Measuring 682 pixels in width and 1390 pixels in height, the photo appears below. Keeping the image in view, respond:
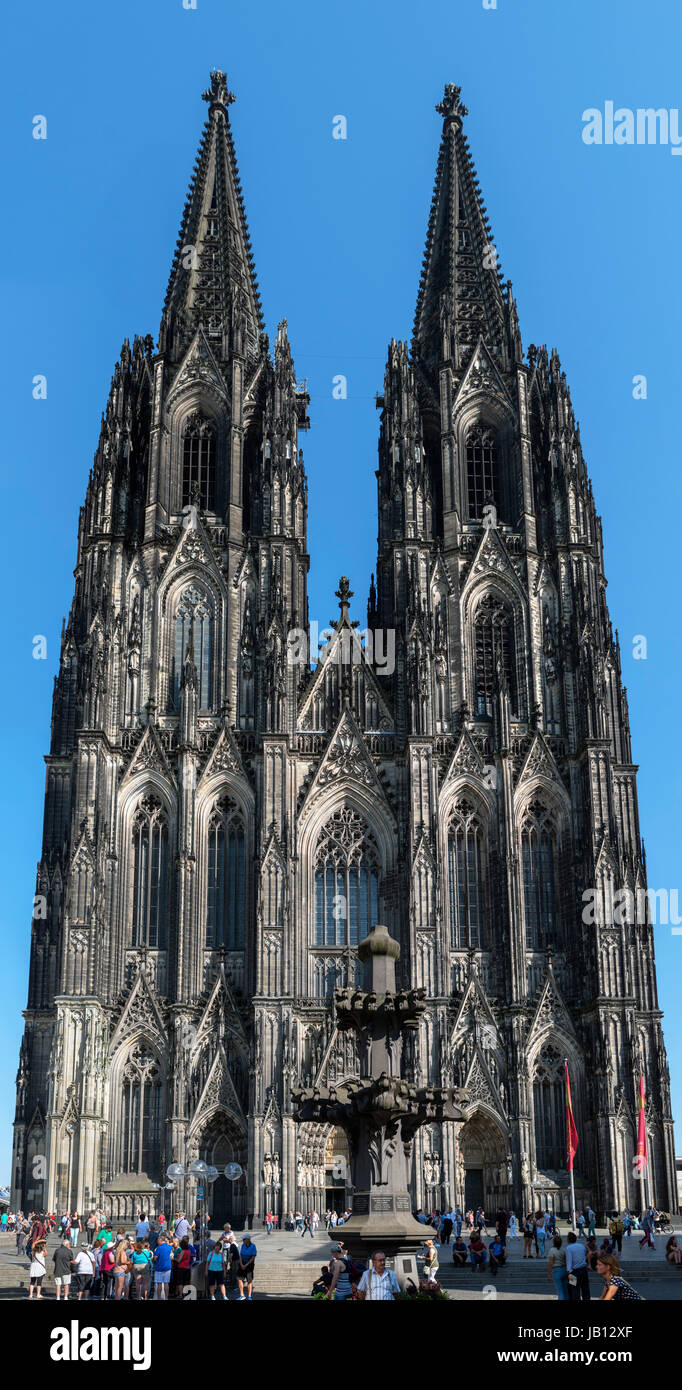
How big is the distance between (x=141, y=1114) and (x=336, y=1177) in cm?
701

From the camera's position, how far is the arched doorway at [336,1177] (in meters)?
48.3

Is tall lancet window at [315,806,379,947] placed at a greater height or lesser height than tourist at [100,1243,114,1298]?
greater

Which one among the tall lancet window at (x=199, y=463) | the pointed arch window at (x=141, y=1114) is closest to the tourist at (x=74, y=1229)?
the pointed arch window at (x=141, y=1114)

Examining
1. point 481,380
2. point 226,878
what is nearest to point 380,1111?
point 226,878

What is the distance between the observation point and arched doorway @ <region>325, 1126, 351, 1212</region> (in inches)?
1900

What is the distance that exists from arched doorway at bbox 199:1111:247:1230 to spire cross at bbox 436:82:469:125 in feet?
157

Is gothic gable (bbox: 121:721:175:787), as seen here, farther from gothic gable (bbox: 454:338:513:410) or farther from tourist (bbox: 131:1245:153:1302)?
tourist (bbox: 131:1245:153:1302)

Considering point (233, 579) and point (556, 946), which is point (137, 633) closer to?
point (233, 579)

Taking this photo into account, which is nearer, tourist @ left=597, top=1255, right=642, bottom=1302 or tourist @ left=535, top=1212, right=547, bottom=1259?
tourist @ left=597, top=1255, right=642, bottom=1302

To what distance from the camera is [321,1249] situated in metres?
35.9

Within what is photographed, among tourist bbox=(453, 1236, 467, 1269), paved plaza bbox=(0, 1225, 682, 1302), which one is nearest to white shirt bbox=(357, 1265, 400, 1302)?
paved plaza bbox=(0, 1225, 682, 1302)

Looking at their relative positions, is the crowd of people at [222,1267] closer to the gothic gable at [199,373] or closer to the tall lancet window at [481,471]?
the tall lancet window at [481,471]
